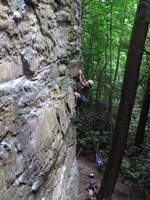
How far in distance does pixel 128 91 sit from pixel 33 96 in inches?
207

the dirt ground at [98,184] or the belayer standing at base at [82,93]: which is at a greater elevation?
the belayer standing at base at [82,93]

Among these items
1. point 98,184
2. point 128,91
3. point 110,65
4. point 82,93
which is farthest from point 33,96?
point 110,65

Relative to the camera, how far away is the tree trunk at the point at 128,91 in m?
9.80

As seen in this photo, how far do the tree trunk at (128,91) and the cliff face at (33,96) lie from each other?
102 inches

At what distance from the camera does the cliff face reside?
449cm

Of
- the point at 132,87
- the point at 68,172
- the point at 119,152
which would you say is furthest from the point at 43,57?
the point at 119,152

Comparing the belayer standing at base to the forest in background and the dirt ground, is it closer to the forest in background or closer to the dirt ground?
the dirt ground

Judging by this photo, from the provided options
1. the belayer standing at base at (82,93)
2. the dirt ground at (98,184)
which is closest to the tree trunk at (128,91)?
the belayer standing at base at (82,93)

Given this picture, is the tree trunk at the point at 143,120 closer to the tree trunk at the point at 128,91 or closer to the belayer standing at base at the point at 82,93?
the tree trunk at the point at 128,91

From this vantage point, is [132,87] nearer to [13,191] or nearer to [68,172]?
[68,172]

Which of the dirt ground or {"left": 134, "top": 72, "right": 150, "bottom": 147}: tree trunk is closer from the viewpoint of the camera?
the dirt ground

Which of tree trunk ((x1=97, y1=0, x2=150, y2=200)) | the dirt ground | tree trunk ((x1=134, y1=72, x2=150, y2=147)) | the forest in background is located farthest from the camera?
tree trunk ((x1=134, y1=72, x2=150, y2=147))

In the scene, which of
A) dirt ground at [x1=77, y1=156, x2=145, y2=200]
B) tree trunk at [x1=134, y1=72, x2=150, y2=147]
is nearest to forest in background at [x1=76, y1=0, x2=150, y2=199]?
tree trunk at [x1=134, y1=72, x2=150, y2=147]

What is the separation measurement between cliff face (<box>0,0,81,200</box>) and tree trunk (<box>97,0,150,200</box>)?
2595 mm
